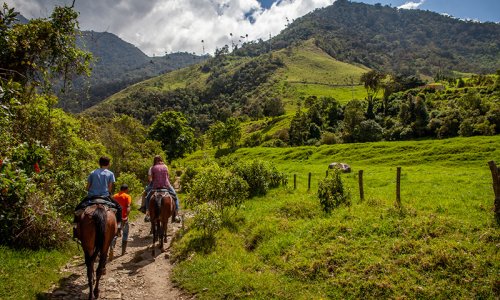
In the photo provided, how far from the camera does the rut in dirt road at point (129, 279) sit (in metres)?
10.8

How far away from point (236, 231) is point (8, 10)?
12.2 meters

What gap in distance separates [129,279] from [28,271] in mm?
3106

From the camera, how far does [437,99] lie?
87125 mm

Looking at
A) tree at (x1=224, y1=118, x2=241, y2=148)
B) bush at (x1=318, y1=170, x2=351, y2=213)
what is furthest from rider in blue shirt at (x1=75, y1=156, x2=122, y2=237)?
tree at (x1=224, y1=118, x2=241, y2=148)

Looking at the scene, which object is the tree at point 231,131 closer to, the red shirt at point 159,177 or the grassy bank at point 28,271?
the red shirt at point 159,177

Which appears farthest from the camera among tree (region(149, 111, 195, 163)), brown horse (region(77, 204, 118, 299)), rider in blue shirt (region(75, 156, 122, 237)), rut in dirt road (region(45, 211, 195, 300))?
tree (region(149, 111, 195, 163))

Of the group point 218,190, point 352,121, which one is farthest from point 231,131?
point 218,190

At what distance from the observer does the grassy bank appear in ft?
30.7

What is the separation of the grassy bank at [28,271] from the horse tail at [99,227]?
2.00 m

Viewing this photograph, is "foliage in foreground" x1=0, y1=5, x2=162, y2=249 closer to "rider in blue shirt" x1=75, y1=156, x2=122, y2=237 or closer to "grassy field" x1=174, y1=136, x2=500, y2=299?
"rider in blue shirt" x1=75, y1=156, x2=122, y2=237

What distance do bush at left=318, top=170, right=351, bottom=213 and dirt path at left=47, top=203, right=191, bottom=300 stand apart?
316 inches

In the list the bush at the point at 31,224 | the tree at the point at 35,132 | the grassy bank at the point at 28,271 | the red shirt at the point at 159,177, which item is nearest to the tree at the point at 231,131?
the tree at the point at 35,132

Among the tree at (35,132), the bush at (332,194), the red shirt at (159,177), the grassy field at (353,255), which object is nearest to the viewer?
the tree at (35,132)

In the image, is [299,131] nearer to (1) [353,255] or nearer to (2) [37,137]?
(2) [37,137]
